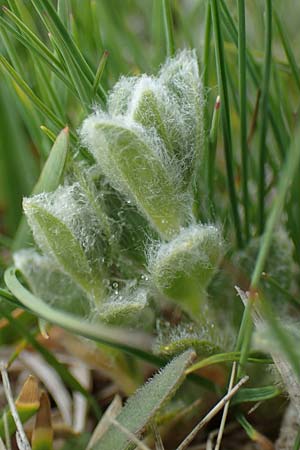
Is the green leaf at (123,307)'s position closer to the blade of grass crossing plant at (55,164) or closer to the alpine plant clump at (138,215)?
the alpine plant clump at (138,215)

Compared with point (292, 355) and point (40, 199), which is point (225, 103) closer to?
point (40, 199)

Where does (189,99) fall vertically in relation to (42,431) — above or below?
above

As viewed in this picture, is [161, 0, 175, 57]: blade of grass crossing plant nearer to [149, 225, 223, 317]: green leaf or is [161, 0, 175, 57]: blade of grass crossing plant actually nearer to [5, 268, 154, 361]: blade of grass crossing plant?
[149, 225, 223, 317]: green leaf

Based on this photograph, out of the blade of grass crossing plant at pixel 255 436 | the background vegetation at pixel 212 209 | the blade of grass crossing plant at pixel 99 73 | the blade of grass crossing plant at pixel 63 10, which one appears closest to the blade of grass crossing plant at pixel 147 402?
the background vegetation at pixel 212 209

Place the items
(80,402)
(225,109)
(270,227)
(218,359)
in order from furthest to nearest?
(80,402), (225,109), (218,359), (270,227)

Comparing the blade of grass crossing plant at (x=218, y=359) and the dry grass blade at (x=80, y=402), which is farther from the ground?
the blade of grass crossing plant at (x=218, y=359)

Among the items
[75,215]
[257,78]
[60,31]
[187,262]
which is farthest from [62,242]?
[257,78]

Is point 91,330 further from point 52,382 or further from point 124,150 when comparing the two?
point 52,382
